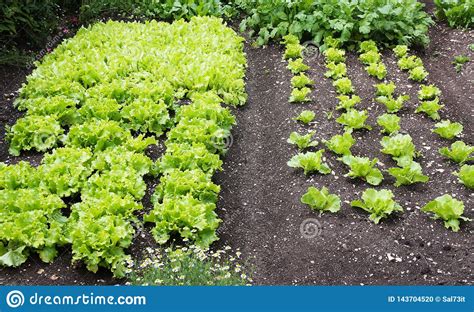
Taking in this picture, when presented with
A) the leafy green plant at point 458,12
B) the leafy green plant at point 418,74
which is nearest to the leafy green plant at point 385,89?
the leafy green plant at point 418,74

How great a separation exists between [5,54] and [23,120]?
287 cm

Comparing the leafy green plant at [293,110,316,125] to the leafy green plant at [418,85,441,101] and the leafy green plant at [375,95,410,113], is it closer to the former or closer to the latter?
the leafy green plant at [375,95,410,113]

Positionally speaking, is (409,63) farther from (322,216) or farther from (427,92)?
(322,216)

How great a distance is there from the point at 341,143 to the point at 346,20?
4.14m

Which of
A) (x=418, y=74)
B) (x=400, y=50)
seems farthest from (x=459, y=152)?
(x=400, y=50)

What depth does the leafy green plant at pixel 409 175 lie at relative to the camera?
6.49 meters

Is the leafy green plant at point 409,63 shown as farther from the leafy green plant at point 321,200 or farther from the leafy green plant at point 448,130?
the leafy green plant at point 321,200

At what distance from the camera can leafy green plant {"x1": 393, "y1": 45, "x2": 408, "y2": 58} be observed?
10.1 m

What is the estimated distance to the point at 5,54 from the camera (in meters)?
9.73

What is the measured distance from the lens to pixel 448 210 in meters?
5.91

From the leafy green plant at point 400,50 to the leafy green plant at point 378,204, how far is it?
15.2 ft

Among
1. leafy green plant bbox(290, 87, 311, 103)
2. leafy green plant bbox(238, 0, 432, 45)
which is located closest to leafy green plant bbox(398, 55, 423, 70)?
leafy green plant bbox(238, 0, 432, 45)

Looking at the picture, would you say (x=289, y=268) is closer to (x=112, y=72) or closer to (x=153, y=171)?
(x=153, y=171)

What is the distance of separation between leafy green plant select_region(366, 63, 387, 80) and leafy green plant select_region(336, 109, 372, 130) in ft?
5.70
